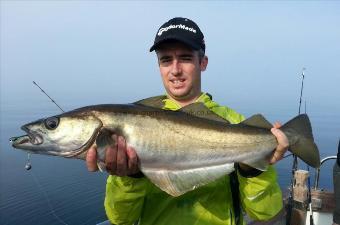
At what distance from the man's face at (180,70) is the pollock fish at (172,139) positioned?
55 cm

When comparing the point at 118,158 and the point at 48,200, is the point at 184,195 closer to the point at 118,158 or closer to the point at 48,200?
the point at 118,158

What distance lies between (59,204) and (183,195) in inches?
843

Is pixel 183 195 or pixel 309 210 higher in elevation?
pixel 183 195

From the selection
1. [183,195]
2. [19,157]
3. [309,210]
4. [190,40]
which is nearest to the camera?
[183,195]

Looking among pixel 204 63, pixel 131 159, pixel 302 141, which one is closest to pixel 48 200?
pixel 204 63

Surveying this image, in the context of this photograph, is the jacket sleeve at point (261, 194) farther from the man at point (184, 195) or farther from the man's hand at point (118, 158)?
the man's hand at point (118, 158)

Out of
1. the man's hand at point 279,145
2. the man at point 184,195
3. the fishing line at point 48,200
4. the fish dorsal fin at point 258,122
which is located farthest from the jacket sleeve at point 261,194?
the fishing line at point 48,200

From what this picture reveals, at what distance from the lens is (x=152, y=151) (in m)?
4.31

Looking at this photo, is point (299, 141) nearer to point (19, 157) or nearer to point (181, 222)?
point (181, 222)

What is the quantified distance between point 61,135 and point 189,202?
1.75 m

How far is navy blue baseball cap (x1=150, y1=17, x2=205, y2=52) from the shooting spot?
4.99 m

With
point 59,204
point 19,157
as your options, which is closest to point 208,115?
point 59,204

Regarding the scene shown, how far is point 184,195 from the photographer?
15.1 feet

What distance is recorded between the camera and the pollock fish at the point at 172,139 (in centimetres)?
425
